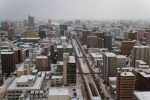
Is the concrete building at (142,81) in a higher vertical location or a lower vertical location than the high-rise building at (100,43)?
lower

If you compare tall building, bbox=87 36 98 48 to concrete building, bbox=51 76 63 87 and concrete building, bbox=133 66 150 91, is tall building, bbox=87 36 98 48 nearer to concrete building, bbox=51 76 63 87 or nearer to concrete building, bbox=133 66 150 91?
concrete building, bbox=51 76 63 87

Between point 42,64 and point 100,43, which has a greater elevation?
point 100,43

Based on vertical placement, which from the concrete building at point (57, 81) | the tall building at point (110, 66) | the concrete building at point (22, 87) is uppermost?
the tall building at point (110, 66)

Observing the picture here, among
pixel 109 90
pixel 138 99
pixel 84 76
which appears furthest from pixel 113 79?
pixel 138 99

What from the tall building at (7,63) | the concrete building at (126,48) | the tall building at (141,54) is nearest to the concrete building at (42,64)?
the tall building at (7,63)

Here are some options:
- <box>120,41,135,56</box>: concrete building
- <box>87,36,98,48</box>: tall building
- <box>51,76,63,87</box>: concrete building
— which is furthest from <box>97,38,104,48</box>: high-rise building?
<box>51,76,63,87</box>: concrete building

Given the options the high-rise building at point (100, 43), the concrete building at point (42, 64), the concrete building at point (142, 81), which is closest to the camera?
the concrete building at point (142, 81)

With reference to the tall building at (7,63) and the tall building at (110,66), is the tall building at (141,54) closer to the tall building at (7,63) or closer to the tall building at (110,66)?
the tall building at (110,66)

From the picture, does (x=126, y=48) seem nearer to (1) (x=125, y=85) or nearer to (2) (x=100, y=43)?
(2) (x=100, y=43)

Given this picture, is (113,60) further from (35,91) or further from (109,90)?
(35,91)

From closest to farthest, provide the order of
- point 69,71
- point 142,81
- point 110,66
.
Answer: point 142,81, point 69,71, point 110,66

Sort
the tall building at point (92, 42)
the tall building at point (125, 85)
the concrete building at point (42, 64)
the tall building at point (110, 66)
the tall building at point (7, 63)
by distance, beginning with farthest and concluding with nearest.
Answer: the tall building at point (92, 42) < the concrete building at point (42, 64) < the tall building at point (7, 63) < the tall building at point (110, 66) < the tall building at point (125, 85)

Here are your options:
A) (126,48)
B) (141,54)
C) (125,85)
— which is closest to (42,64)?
(141,54)
